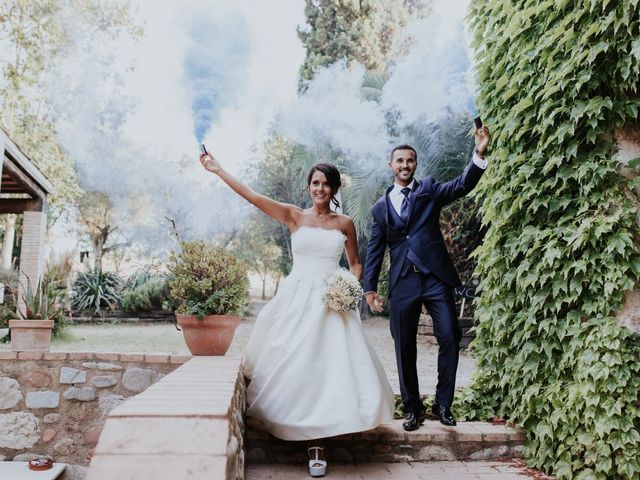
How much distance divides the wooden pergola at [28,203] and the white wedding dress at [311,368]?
6.99m

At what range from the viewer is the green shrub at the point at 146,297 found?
1259 centimetres

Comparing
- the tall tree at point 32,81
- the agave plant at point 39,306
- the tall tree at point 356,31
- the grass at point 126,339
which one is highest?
the tall tree at point 356,31

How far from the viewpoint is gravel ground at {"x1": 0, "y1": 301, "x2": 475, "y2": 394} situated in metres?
7.59

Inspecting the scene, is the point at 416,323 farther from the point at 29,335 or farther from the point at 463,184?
the point at 29,335

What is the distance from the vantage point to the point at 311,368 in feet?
9.39

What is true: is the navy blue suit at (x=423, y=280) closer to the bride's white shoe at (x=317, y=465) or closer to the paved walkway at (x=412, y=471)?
the paved walkway at (x=412, y=471)

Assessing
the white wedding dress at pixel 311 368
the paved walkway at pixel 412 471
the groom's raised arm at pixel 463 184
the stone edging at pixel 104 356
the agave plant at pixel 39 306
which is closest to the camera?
the white wedding dress at pixel 311 368

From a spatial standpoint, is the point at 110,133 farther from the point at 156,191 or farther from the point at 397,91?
the point at 397,91

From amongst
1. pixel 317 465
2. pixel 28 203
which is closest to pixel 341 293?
pixel 317 465

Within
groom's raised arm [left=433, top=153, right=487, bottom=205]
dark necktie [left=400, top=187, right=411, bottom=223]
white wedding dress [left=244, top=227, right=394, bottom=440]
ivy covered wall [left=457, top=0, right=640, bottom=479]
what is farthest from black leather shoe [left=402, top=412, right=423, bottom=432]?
groom's raised arm [left=433, top=153, right=487, bottom=205]

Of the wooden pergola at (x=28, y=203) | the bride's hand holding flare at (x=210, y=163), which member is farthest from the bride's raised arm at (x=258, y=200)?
the wooden pergola at (x=28, y=203)

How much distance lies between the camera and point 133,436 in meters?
1.63

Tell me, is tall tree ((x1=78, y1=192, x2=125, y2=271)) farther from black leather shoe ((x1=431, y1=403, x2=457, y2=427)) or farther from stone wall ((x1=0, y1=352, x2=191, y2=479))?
black leather shoe ((x1=431, y1=403, x2=457, y2=427))

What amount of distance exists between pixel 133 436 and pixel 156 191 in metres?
22.4
